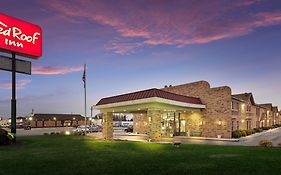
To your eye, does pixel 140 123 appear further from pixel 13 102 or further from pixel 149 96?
pixel 13 102

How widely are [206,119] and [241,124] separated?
326 inches

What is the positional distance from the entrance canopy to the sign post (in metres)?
11.4

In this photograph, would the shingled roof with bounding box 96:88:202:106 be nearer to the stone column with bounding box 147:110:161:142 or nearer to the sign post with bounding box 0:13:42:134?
the stone column with bounding box 147:110:161:142

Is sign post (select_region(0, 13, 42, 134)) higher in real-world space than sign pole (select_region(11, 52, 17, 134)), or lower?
higher

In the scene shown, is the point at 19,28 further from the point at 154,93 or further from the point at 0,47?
the point at 154,93

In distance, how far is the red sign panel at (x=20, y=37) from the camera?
24.3 meters

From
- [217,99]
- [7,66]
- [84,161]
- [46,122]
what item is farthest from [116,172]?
[46,122]

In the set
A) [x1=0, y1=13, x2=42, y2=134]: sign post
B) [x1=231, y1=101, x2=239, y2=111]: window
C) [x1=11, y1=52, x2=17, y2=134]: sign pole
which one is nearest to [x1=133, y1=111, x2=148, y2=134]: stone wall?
[x1=231, y1=101, x2=239, y2=111]: window

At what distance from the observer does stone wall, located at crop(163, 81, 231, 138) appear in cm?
3619

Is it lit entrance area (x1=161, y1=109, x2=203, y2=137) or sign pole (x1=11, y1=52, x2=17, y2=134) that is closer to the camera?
sign pole (x1=11, y1=52, x2=17, y2=134)

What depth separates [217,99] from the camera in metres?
37.1

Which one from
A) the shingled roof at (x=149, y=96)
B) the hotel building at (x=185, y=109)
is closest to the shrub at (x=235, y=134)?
the hotel building at (x=185, y=109)

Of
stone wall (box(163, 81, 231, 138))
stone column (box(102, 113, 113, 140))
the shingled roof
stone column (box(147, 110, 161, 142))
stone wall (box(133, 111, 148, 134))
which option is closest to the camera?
stone column (box(147, 110, 161, 142))

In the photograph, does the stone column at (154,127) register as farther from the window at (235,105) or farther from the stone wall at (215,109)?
the window at (235,105)
